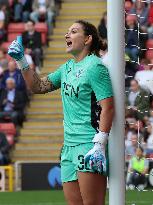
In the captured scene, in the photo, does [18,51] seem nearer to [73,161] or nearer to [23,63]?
[23,63]

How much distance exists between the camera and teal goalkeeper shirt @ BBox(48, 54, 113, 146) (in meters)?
6.77

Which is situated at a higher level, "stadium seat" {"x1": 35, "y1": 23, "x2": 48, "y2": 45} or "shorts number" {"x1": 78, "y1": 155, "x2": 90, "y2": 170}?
"stadium seat" {"x1": 35, "y1": 23, "x2": 48, "y2": 45}

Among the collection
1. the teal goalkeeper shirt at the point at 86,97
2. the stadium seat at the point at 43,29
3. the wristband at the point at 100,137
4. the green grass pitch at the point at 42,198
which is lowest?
the green grass pitch at the point at 42,198

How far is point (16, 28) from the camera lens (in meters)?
21.9

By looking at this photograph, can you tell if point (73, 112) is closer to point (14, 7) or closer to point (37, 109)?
point (37, 109)

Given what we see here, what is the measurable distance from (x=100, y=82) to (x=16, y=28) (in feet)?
50.1

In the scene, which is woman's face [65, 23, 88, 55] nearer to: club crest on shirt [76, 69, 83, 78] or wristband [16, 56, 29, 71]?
club crest on shirt [76, 69, 83, 78]

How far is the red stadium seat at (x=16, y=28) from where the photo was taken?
21.8m

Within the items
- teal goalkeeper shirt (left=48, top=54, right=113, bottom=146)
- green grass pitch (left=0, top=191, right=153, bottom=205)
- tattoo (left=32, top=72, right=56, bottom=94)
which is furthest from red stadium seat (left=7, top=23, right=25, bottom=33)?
teal goalkeeper shirt (left=48, top=54, right=113, bottom=146)

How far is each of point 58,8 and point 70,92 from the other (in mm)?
16149

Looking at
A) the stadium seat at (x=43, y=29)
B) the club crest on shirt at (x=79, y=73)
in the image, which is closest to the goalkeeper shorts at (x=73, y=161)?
the club crest on shirt at (x=79, y=73)

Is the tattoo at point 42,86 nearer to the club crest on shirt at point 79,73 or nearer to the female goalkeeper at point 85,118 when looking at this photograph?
the female goalkeeper at point 85,118

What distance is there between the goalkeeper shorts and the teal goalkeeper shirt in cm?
4

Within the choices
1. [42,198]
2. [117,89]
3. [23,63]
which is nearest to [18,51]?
[23,63]
